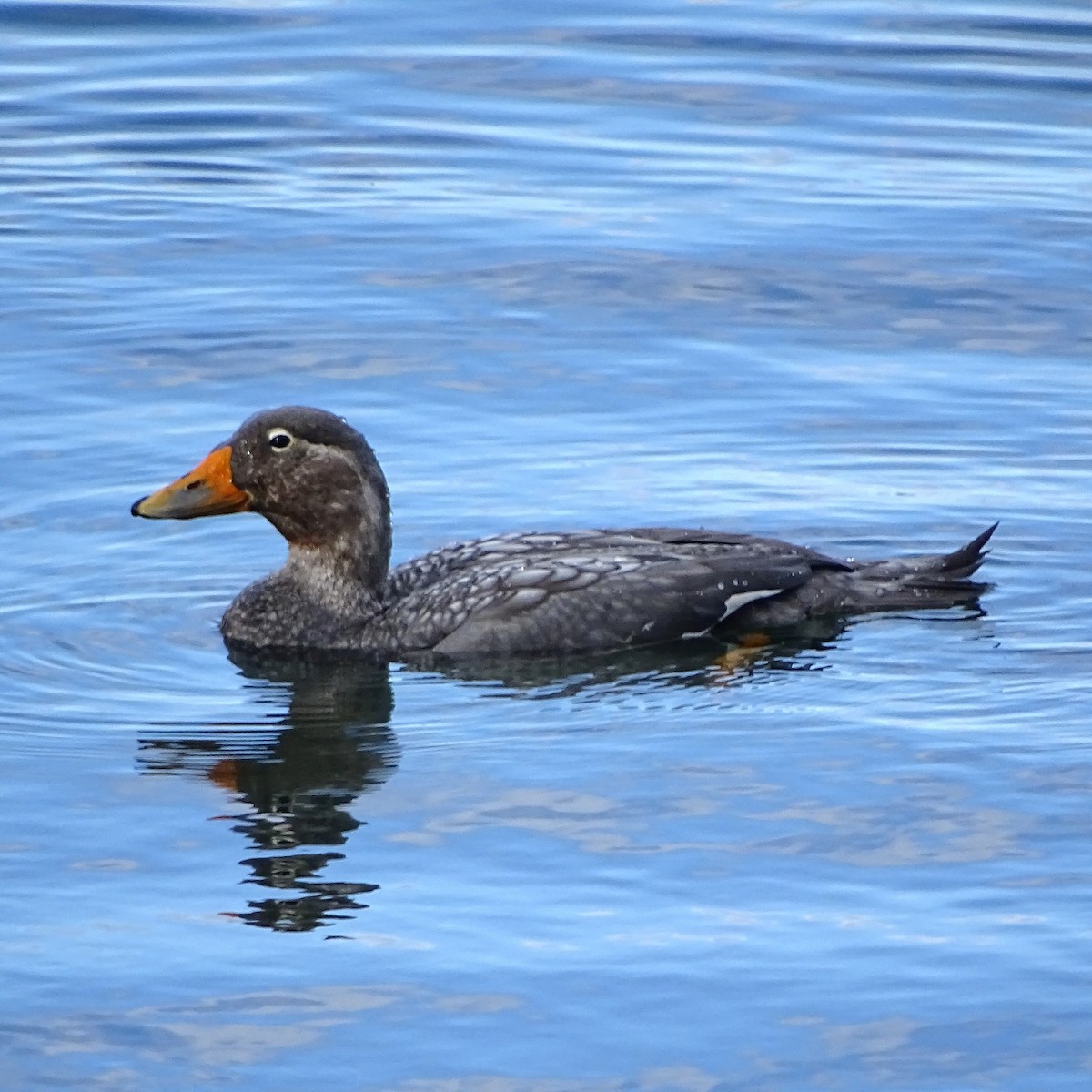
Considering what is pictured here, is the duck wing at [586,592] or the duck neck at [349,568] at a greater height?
the duck neck at [349,568]

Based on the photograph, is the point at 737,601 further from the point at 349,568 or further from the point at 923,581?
the point at 349,568

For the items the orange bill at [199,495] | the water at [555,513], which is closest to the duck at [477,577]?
the orange bill at [199,495]

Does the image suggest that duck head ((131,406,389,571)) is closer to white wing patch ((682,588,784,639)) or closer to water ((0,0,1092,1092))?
water ((0,0,1092,1092))

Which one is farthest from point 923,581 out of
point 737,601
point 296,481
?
point 296,481

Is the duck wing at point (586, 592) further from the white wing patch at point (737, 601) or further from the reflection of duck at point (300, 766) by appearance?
the reflection of duck at point (300, 766)

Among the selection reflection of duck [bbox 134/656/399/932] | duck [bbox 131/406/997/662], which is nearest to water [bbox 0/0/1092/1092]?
reflection of duck [bbox 134/656/399/932]

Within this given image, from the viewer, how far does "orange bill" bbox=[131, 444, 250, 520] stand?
37.0 feet

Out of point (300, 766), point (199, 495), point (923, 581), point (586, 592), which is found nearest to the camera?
point (300, 766)

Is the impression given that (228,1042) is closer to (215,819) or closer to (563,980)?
(563,980)

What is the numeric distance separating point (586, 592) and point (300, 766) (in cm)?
179

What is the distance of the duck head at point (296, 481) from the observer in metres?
11.3

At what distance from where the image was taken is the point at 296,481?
11.4 metres

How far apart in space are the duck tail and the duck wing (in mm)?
222

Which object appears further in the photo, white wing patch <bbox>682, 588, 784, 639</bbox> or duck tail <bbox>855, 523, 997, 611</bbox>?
duck tail <bbox>855, 523, 997, 611</bbox>
